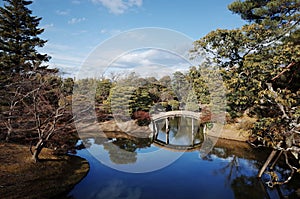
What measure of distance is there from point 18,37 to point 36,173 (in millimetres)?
9080

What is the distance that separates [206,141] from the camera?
1157 cm

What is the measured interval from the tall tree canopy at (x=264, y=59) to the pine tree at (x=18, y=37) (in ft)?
30.9

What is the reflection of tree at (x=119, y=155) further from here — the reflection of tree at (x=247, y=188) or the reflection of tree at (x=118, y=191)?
the reflection of tree at (x=247, y=188)

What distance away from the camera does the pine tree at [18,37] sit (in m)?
10.3

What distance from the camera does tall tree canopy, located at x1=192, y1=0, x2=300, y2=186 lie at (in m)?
5.69

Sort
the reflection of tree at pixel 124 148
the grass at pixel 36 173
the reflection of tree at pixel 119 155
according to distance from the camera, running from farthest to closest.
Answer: the reflection of tree at pixel 124 148, the reflection of tree at pixel 119 155, the grass at pixel 36 173

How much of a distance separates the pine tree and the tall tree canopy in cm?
941

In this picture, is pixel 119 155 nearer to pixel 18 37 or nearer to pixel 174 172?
pixel 174 172

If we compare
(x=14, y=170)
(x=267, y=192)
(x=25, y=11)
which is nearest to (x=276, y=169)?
(x=267, y=192)

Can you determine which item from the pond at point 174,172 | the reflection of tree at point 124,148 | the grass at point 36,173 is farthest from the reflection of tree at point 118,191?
the reflection of tree at point 124,148

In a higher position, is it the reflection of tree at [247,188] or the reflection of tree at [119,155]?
the reflection of tree at [247,188]

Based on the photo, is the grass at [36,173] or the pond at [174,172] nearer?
the grass at [36,173]

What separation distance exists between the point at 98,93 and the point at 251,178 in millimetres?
10990

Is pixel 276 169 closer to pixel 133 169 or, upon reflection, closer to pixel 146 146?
pixel 133 169
